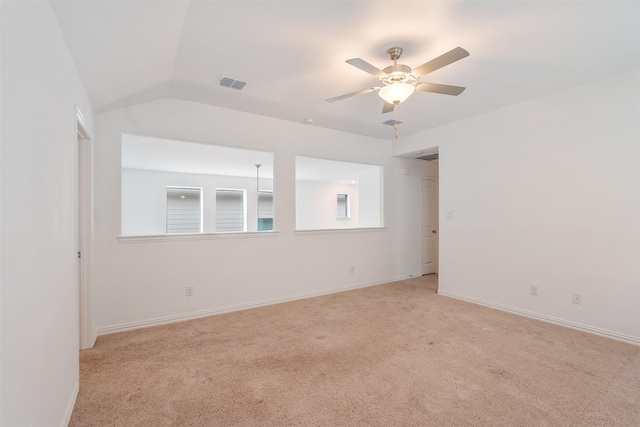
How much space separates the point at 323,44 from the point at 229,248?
2590 millimetres

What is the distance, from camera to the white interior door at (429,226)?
595 cm

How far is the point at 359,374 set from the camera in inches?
90.7

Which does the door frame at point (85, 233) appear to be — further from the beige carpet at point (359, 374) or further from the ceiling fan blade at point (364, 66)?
the ceiling fan blade at point (364, 66)

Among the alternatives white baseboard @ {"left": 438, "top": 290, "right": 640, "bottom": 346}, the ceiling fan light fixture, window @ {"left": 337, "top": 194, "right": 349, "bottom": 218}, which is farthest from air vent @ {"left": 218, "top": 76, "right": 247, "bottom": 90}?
window @ {"left": 337, "top": 194, "right": 349, "bottom": 218}

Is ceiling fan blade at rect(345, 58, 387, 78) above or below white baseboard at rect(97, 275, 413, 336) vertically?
above

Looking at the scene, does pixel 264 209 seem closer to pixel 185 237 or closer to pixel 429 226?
pixel 429 226

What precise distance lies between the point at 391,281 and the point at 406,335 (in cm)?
235

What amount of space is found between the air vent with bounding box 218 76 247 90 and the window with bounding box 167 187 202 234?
5.59 m

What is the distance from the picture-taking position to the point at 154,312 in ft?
10.9

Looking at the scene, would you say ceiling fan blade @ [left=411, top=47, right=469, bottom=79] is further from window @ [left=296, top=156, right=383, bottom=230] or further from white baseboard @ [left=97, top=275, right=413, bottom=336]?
window @ [left=296, top=156, right=383, bottom=230]

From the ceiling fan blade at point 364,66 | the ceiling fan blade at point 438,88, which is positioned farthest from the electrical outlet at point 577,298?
the ceiling fan blade at point 364,66

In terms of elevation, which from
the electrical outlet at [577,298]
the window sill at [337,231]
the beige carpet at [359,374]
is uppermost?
the window sill at [337,231]

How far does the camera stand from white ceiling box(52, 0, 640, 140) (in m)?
1.90

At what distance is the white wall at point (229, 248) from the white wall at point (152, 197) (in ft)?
14.2
